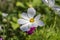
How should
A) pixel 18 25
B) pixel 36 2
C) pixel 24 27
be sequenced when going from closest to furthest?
pixel 24 27 → pixel 18 25 → pixel 36 2

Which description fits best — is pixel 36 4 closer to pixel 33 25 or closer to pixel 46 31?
pixel 33 25

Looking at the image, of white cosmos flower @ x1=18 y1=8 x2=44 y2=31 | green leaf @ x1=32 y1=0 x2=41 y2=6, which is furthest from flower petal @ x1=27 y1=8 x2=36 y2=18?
green leaf @ x1=32 y1=0 x2=41 y2=6

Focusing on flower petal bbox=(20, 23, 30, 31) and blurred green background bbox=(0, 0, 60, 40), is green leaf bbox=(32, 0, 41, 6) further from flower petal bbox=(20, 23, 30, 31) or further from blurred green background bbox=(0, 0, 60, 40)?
flower petal bbox=(20, 23, 30, 31)

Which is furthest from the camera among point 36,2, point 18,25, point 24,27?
point 36,2

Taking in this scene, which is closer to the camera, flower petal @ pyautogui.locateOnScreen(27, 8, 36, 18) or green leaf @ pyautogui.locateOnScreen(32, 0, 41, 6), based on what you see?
flower petal @ pyautogui.locateOnScreen(27, 8, 36, 18)

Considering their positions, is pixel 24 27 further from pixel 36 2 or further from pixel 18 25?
pixel 36 2

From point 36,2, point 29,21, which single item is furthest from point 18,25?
point 36,2
